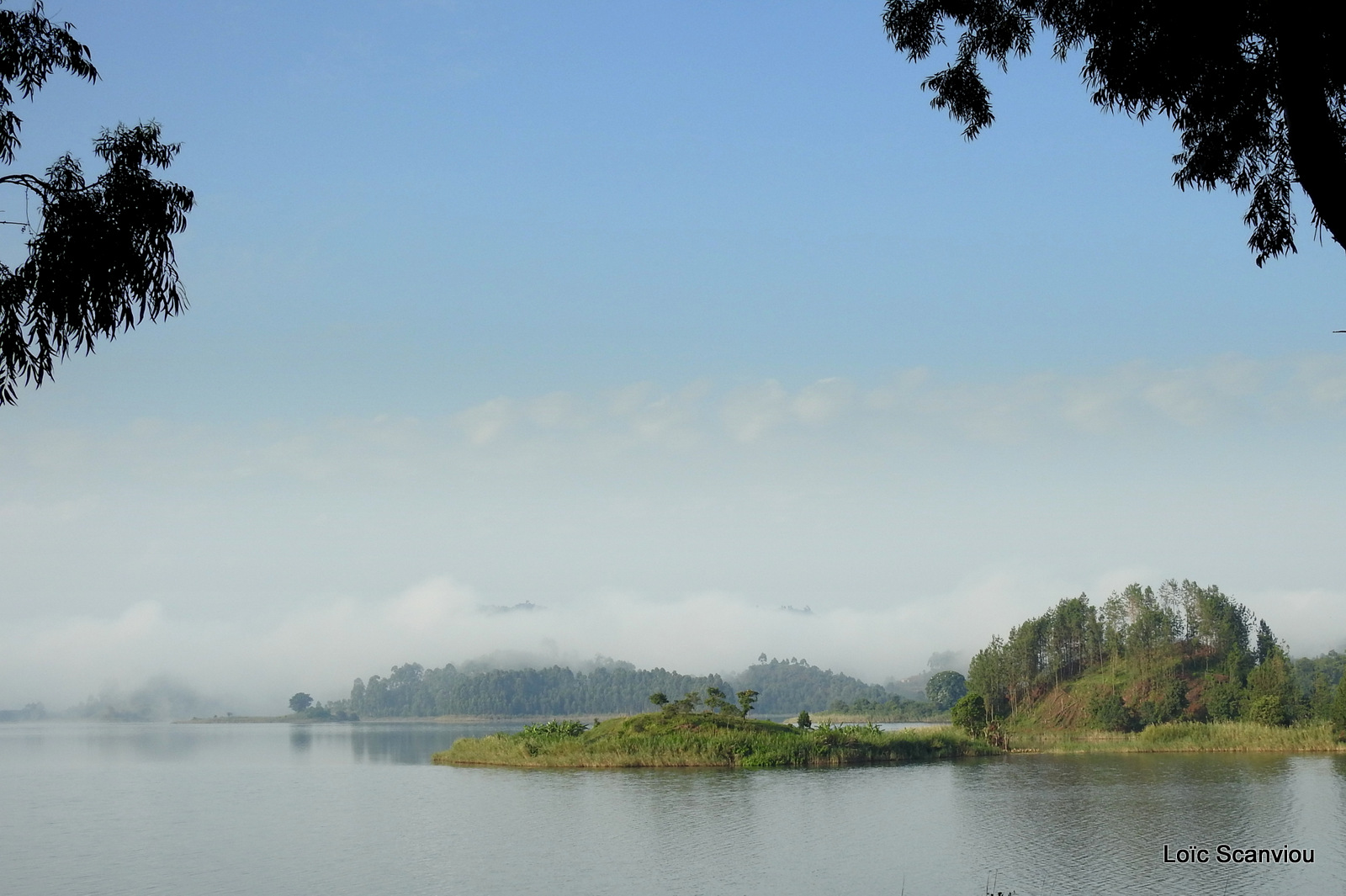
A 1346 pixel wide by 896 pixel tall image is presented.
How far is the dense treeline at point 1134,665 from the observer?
75250 millimetres

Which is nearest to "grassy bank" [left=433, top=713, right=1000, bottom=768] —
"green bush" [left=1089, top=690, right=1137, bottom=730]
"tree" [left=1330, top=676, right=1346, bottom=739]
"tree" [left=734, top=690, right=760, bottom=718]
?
"tree" [left=734, top=690, right=760, bottom=718]

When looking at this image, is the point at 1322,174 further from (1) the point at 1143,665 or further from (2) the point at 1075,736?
(1) the point at 1143,665

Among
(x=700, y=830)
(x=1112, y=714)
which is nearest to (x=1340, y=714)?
(x=1112, y=714)

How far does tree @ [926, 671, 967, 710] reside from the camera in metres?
157

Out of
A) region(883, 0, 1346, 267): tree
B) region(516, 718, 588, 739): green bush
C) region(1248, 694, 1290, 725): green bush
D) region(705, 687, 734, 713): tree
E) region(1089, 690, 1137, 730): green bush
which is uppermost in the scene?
region(883, 0, 1346, 267): tree

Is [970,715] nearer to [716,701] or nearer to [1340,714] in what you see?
[716,701]

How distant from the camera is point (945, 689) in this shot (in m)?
161

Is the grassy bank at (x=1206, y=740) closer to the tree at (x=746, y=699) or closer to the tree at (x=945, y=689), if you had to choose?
the tree at (x=746, y=699)

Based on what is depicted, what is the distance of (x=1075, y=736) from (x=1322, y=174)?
75.3 m

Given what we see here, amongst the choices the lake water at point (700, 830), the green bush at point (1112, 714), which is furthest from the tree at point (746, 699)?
the green bush at point (1112, 714)

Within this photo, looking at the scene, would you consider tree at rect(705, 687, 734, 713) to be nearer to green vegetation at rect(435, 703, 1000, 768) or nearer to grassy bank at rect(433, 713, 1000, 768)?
green vegetation at rect(435, 703, 1000, 768)

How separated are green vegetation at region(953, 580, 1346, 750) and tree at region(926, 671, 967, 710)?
69.5 metres

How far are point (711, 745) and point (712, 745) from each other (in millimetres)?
64

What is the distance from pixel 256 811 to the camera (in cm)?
4278
